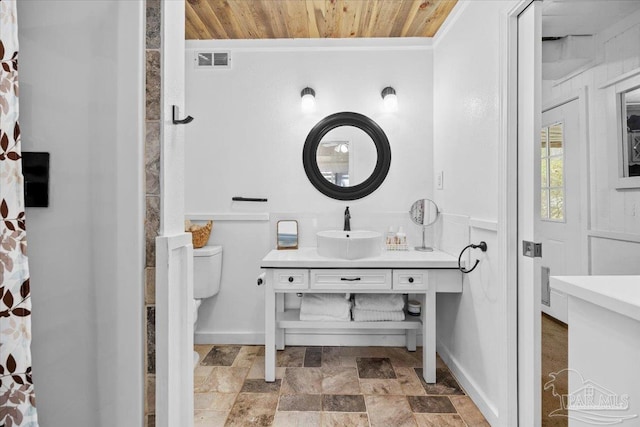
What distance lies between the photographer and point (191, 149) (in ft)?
8.93

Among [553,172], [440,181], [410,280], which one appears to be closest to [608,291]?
[410,280]

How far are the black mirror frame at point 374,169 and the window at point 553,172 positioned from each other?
1.24 m

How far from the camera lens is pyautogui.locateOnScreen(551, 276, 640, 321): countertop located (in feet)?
1.97

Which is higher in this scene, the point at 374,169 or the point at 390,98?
the point at 390,98

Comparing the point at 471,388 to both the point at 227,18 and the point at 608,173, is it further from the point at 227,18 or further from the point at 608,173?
the point at 227,18

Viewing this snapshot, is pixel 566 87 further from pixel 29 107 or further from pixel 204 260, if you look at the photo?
pixel 29 107

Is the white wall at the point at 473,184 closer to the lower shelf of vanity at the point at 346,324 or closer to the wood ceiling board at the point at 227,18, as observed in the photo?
the lower shelf of vanity at the point at 346,324

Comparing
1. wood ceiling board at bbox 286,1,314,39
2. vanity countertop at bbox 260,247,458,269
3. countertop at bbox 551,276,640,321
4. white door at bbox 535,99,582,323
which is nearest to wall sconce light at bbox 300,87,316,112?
wood ceiling board at bbox 286,1,314,39

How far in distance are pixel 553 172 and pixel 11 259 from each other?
319 centimetres

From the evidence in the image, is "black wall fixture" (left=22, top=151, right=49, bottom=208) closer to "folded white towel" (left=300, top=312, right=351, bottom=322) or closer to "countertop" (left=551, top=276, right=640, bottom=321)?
"countertop" (left=551, top=276, right=640, bottom=321)

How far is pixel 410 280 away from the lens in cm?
214

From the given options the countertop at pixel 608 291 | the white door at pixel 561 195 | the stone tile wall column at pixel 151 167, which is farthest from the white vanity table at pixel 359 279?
the countertop at pixel 608 291

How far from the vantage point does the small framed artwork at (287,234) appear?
8.66 ft

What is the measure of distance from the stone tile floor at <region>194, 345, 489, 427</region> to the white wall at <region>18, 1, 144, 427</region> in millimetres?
1102
